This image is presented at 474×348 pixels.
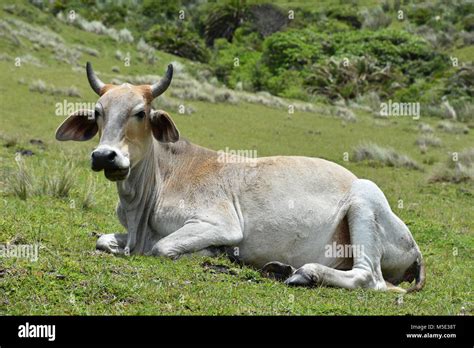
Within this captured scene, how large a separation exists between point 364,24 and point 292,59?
1266 centimetres

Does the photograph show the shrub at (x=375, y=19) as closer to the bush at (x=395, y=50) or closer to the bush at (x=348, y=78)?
the bush at (x=395, y=50)

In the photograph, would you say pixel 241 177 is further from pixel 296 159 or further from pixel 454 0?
pixel 454 0

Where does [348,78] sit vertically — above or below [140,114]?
above

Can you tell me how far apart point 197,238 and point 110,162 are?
49.6 inches

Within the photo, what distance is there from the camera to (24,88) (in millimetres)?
23984

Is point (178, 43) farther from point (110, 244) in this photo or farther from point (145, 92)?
point (110, 244)

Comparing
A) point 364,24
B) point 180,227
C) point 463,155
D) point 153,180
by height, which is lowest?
point 180,227

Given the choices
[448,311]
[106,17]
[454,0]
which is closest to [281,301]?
[448,311]

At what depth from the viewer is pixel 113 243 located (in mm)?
8398

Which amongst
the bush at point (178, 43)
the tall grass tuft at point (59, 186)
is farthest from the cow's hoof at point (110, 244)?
the bush at point (178, 43)

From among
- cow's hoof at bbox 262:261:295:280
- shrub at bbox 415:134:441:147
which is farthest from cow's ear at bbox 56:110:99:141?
shrub at bbox 415:134:441:147

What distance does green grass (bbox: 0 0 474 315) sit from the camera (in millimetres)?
6402

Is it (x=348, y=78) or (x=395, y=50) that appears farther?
(x=395, y=50)

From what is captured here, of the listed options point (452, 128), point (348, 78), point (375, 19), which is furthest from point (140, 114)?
point (375, 19)
